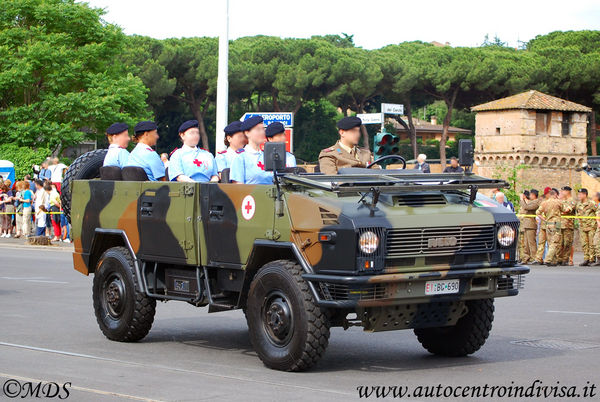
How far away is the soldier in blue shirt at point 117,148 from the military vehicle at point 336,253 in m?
1.16

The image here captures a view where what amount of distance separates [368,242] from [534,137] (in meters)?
79.0

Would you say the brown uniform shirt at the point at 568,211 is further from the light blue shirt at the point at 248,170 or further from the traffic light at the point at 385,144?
the light blue shirt at the point at 248,170

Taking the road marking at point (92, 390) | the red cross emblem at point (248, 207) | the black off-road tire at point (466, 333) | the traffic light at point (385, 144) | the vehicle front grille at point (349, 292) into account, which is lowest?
the road marking at point (92, 390)

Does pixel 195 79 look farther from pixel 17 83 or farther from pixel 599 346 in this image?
pixel 599 346

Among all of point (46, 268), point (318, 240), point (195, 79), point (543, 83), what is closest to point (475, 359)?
point (318, 240)

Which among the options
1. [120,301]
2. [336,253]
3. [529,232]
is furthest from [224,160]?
[529,232]

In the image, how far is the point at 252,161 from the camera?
10.6m

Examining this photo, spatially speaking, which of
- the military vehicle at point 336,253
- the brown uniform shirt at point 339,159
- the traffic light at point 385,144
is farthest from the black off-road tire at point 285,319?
the traffic light at point 385,144

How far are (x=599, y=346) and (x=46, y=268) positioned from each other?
14067 millimetres

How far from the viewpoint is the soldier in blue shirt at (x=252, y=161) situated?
10453mm

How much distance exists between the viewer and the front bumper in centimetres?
823

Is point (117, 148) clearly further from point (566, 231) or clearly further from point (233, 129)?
point (566, 231)

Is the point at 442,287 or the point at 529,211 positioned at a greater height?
the point at 442,287

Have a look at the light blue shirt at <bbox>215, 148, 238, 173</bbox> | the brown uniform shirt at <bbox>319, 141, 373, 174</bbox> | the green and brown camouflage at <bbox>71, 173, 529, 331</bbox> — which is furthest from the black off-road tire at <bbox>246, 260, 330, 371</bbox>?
the light blue shirt at <bbox>215, 148, 238, 173</bbox>
